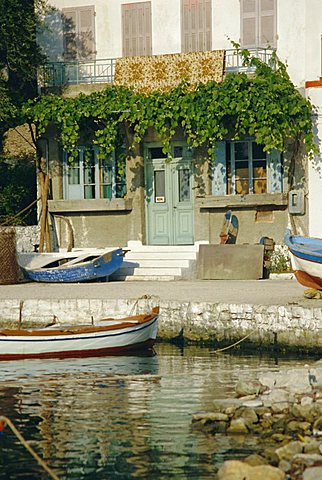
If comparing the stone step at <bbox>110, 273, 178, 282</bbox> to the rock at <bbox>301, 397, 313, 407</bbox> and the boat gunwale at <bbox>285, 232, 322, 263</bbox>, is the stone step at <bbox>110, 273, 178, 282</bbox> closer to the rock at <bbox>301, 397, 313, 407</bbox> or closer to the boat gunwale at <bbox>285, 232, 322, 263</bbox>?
the boat gunwale at <bbox>285, 232, 322, 263</bbox>

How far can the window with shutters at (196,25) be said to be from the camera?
29938 millimetres

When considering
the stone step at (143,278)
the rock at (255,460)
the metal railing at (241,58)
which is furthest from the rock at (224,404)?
the metal railing at (241,58)

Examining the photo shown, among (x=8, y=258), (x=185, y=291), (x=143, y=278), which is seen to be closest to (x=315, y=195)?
(x=143, y=278)

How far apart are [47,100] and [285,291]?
947 cm

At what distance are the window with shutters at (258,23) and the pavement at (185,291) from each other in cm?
643

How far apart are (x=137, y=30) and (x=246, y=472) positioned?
20645 millimetres

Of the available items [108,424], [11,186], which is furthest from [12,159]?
[108,424]

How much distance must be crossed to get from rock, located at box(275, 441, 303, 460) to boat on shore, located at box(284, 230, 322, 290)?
1018 centimetres

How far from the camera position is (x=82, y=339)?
2041 centimetres

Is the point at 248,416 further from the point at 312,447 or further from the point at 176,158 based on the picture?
the point at 176,158

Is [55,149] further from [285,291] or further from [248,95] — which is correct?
[285,291]

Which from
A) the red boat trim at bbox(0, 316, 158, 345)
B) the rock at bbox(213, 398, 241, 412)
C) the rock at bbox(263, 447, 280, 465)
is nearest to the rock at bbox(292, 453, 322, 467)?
the rock at bbox(263, 447, 280, 465)

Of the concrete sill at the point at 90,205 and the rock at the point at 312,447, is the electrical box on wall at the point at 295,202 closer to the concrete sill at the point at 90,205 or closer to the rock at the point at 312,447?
the concrete sill at the point at 90,205

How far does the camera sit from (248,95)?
92.3 ft
